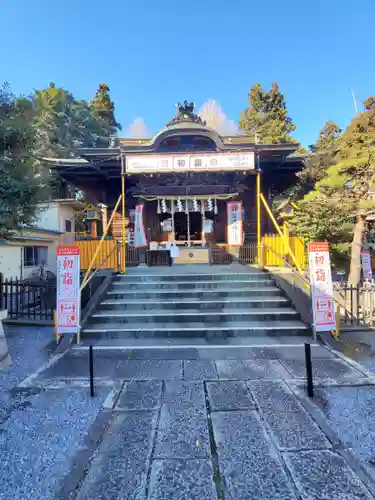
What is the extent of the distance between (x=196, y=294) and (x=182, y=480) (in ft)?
16.8

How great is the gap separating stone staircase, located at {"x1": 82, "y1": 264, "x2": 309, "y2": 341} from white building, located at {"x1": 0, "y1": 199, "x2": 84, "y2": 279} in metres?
7.80

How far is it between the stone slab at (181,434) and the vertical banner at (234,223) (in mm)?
8759

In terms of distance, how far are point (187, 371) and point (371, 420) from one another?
2697 millimetres

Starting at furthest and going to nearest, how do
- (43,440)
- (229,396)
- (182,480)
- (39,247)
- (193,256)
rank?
1. (39,247)
2. (193,256)
3. (229,396)
4. (43,440)
5. (182,480)

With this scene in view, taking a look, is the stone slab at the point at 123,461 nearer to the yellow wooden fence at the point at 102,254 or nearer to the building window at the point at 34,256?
the yellow wooden fence at the point at 102,254

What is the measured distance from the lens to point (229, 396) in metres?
3.87

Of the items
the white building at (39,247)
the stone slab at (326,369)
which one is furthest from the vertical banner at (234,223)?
the white building at (39,247)

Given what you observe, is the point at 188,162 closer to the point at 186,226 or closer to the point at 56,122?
the point at 186,226

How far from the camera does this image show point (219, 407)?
11.8 feet

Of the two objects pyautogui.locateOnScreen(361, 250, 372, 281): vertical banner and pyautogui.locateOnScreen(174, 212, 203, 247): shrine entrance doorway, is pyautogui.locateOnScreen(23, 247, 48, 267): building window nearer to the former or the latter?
pyautogui.locateOnScreen(174, 212, 203, 247): shrine entrance doorway

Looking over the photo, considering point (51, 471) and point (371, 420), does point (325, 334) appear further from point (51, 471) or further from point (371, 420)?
point (51, 471)

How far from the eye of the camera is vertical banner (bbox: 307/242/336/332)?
5895 millimetres

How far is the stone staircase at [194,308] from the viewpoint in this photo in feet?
20.4

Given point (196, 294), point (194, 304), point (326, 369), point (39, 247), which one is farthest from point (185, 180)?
point (39, 247)
